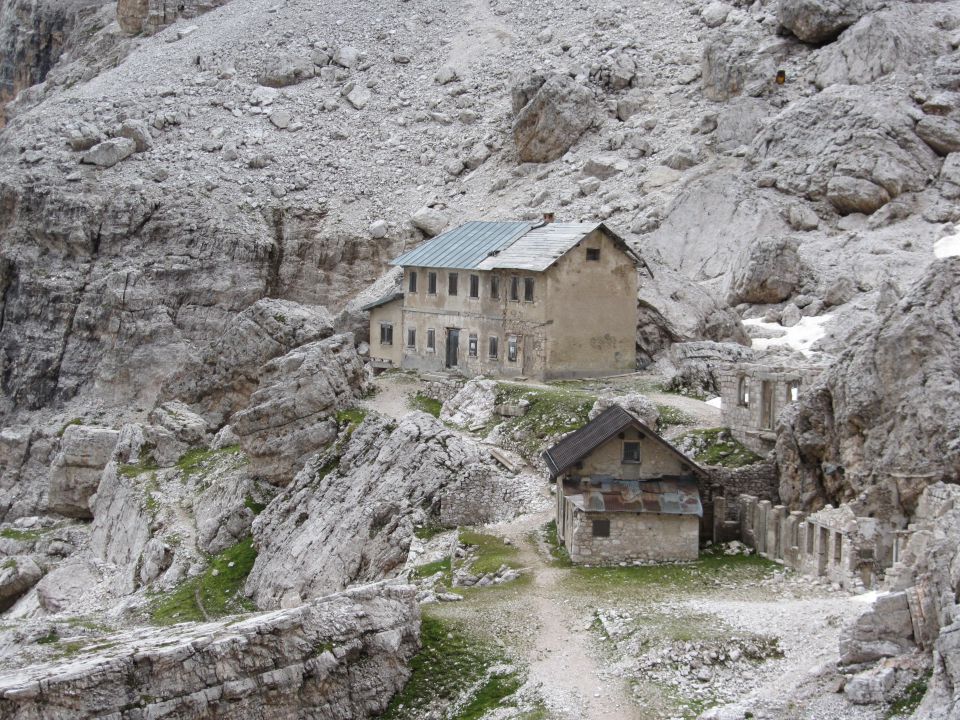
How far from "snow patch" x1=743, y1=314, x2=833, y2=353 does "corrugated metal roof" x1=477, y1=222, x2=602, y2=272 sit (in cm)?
1083

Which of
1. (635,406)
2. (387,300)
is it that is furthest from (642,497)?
(387,300)

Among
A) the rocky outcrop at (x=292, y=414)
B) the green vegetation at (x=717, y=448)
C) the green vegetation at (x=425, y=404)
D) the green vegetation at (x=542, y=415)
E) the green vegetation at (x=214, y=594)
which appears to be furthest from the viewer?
the green vegetation at (x=425, y=404)

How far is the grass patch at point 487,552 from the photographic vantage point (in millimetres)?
46281

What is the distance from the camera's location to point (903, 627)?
32594 millimetres

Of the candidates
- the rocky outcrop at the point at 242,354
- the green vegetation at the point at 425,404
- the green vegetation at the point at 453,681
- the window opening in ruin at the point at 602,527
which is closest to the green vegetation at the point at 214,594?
the green vegetation at the point at 425,404

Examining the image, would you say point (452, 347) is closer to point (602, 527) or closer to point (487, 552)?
point (487, 552)

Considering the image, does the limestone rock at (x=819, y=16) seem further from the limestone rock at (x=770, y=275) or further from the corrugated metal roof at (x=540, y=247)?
the corrugated metal roof at (x=540, y=247)

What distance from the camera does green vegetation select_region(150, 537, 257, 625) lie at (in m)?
55.9

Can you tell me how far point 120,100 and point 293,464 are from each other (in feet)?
215

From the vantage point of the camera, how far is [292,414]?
65.6m

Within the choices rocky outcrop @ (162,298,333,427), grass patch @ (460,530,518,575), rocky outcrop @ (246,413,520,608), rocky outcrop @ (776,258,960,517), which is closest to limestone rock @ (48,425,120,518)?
rocky outcrop @ (162,298,333,427)

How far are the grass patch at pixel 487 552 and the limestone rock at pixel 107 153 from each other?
6987 cm

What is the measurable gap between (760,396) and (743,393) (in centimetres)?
142

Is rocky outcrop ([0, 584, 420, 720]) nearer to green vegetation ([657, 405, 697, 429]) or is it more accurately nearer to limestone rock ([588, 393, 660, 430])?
limestone rock ([588, 393, 660, 430])
